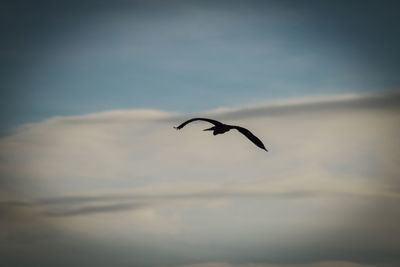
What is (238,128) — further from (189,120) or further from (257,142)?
(189,120)

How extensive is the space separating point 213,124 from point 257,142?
4465 millimetres

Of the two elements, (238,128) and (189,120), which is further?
(238,128)

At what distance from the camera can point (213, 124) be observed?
129 feet

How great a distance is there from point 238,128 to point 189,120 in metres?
6.50

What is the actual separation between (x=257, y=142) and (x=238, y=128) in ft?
6.92

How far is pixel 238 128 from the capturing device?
4094 centimetres

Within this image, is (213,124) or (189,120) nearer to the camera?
(189,120)

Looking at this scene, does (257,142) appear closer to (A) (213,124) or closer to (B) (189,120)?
(A) (213,124)

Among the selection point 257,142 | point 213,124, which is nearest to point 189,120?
point 213,124

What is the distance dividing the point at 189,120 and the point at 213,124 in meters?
4.24

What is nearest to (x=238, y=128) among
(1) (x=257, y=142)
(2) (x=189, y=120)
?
(1) (x=257, y=142)

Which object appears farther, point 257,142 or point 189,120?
point 257,142

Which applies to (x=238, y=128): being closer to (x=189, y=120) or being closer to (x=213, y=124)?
(x=213, y=124)

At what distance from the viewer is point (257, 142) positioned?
137ft
